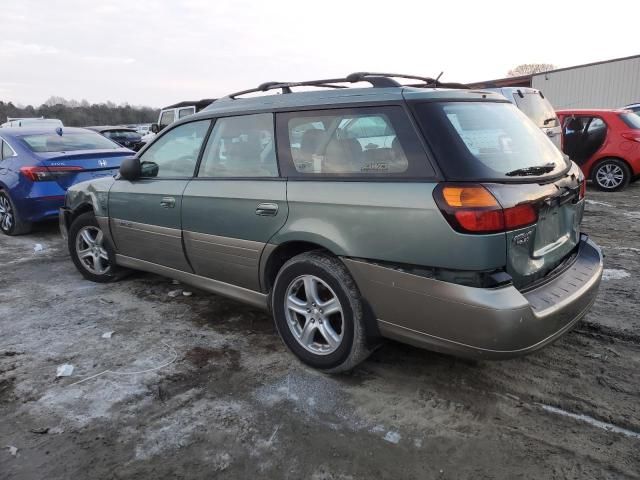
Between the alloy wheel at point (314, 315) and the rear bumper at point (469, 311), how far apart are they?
29cm

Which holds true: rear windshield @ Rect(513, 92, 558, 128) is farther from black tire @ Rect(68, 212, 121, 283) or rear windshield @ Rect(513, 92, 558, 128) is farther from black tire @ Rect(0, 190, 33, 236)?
black tire @ Rect(0, 190, 33, 236)

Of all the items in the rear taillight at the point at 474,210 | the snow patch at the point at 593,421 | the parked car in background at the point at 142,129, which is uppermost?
the parked car in background at the point at 142,129

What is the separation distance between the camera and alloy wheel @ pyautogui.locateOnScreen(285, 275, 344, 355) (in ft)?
9.80

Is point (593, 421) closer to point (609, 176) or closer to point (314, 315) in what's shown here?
point (314, 315)

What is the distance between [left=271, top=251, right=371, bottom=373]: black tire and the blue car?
Result: 174 inches

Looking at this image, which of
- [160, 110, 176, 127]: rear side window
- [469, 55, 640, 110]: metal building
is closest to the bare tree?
[469, 55, 640, 110]: metal building

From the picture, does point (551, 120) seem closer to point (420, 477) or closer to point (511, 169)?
point (511, 169)

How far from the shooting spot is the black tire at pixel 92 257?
4754 millimetres

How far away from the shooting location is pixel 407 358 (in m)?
3.29

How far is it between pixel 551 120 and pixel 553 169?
686cm

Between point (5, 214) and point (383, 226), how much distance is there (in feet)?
21.7

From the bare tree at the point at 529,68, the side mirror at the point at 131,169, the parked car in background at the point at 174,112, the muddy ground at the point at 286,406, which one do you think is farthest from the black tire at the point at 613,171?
the bare tree at the point at 529,68

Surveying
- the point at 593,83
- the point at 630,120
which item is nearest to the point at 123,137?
the point at 630,120

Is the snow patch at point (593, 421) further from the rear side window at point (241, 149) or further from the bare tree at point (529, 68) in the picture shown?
the bare tree at point (529, 68)
